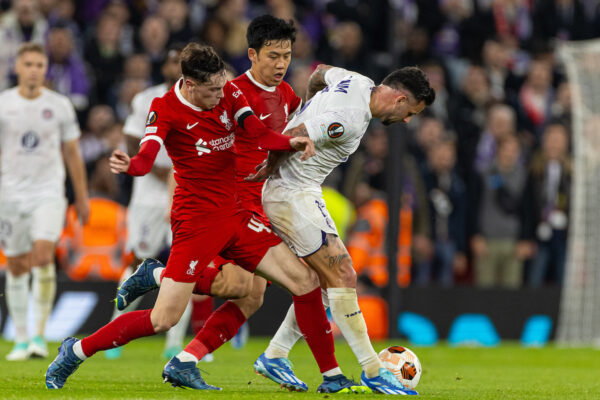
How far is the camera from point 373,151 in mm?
13945

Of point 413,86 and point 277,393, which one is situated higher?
point 413,86

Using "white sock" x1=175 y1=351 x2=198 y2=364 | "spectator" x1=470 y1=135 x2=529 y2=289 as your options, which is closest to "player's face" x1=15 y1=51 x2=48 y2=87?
"white sock" x1=175 y1=351 x2=198 y2=364

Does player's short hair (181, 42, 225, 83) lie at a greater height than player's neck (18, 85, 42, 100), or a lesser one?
greater

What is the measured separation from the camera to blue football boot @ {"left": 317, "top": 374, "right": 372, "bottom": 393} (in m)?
6.32

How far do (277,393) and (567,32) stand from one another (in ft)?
39.4

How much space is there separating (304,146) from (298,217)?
1.93 feet

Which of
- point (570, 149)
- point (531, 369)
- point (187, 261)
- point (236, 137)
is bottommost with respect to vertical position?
point (531, 369)

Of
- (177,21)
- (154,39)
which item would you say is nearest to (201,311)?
(154,39)

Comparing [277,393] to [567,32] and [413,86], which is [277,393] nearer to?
[413,86]

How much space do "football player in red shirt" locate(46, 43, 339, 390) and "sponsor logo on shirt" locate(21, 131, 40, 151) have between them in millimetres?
3374

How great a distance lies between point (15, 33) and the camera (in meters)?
13.4

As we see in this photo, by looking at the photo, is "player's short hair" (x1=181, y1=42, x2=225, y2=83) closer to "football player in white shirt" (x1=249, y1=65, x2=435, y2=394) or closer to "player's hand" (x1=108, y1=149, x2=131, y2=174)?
"football player in white shirt" (x1=249, y1=65, x2=435, y2=394)

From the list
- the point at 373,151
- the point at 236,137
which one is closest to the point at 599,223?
the point at 373,151

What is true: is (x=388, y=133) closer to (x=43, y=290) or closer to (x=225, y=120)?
(x=43, y=290)
